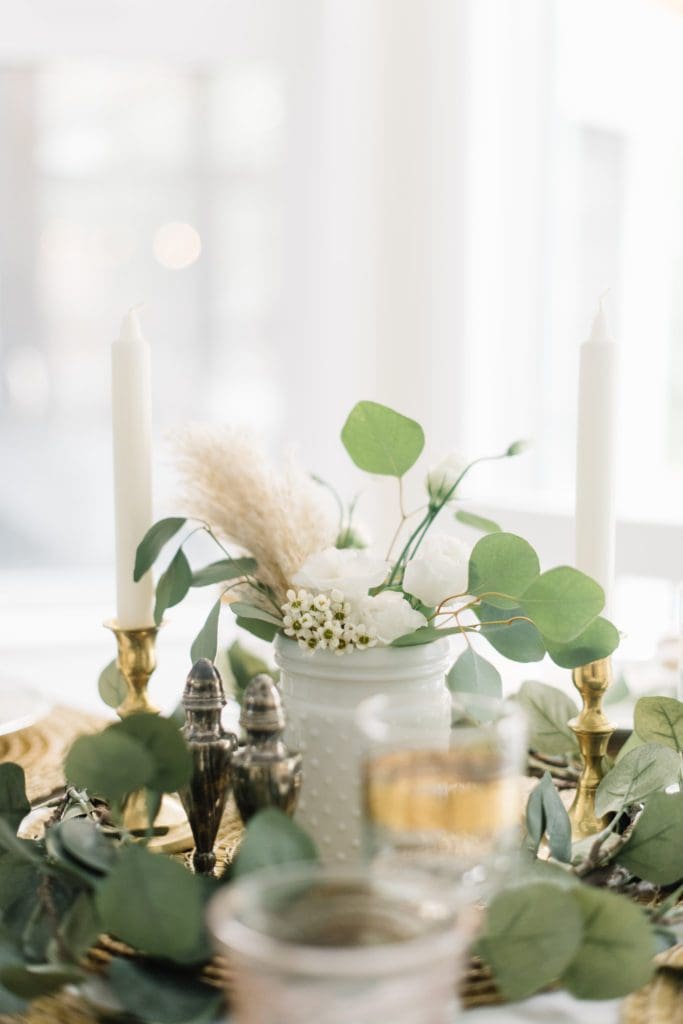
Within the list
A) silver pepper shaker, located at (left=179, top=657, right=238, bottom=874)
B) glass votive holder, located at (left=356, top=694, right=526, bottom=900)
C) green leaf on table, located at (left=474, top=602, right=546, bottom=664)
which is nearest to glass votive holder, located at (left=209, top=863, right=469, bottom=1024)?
glass votive holder, located at (left=356, top=694, right=526, bottom=900)

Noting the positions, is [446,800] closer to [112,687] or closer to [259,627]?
[259,627]

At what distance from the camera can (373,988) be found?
0.46m

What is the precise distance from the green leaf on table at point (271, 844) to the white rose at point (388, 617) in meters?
0.15

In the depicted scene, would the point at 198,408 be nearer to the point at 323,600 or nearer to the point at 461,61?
the point at 461,61

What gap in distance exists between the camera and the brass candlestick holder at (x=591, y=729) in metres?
0.84

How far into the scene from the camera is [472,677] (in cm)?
81

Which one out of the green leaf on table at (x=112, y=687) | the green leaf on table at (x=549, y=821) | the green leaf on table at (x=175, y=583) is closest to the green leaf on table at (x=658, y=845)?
the green leaf on table at (x=549, y=821)

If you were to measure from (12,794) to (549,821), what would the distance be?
34cm

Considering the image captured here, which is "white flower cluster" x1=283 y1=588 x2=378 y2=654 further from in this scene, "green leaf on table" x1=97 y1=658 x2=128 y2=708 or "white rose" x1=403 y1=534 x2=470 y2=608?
"green leaf on table" x1=97 y1=658 x2=128 y2=708

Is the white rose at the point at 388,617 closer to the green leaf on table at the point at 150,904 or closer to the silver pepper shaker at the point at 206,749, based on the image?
the silver pepper shaker at the point at 206,749

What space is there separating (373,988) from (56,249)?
235 centimetres

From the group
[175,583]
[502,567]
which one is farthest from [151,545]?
[502,567]

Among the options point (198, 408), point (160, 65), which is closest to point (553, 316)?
point (198, 408)

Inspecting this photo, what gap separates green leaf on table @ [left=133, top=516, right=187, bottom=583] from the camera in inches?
33.8
